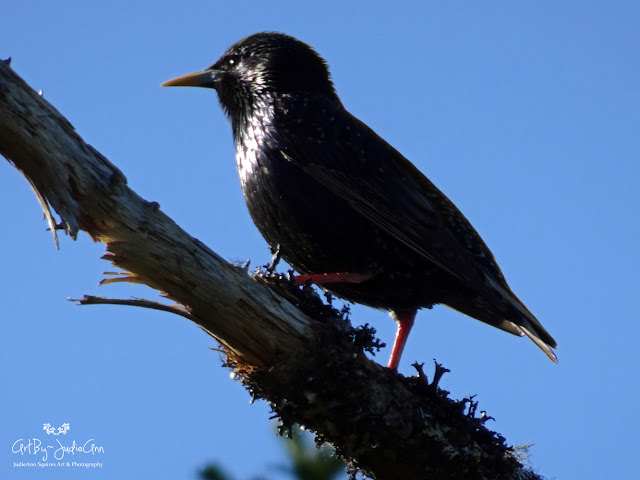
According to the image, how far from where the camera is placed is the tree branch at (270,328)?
333 cm

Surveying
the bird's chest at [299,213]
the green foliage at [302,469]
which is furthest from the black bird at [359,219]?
the green foliage at [302,469]

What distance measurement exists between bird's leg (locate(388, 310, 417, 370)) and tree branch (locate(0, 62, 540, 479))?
895 mm

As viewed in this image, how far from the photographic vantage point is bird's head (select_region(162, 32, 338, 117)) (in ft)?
17.8

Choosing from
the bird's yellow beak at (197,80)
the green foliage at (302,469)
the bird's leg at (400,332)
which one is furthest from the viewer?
the bird's yellow beak at (197,80)

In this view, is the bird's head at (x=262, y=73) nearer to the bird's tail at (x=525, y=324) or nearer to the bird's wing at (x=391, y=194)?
the bird's wing at (x=391, y=194)

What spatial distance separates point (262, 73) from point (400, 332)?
1941mm

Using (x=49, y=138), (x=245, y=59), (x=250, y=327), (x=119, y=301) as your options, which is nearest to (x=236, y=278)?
(x=250, y=327)

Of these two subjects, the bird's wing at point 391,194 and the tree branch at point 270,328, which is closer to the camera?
the tree branch at point 270,328

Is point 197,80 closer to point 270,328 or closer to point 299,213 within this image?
point 299,213

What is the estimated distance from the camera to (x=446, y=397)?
166 inches

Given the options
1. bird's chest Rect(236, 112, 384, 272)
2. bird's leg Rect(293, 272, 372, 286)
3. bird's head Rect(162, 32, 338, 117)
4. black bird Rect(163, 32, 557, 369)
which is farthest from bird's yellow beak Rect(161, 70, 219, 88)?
bird's leg Rect(293, 272, 372, 286)

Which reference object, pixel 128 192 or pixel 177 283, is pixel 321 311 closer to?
pixel 177 283

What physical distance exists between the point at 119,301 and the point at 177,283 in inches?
11.1

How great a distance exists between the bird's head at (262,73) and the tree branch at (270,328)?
1707 mm
